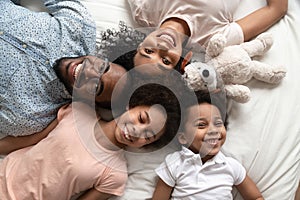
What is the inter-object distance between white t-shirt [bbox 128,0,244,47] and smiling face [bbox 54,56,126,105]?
215 mm

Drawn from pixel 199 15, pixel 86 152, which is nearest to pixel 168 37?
pixel 199 15

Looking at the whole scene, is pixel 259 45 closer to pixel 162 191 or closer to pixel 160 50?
pixel 160 50

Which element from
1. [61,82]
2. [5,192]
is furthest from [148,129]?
[5,192]

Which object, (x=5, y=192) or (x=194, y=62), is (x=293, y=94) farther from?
(x=5, y=192)

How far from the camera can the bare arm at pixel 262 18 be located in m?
1.13

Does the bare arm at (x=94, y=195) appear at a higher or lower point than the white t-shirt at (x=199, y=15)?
lower

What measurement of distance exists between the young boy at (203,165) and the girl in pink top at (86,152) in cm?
5

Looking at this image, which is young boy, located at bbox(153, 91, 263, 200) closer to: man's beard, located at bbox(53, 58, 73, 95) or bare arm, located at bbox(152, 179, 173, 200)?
bare arm, located at bbox(152, 179, 173, 200)

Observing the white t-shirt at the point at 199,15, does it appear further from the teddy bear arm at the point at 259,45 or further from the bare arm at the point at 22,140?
the bare arm at the point at 22,140

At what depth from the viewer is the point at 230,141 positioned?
3.51ft

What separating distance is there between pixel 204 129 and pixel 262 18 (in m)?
0.38

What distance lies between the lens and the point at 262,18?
114 cm

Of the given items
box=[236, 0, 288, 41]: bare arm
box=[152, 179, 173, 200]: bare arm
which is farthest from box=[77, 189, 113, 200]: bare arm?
box=[236, 0, 288, 41]: bare arm

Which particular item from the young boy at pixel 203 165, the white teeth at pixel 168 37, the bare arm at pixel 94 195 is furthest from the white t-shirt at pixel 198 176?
the white teeth at pixel 168 37
